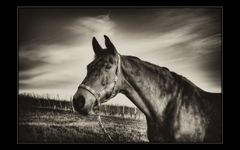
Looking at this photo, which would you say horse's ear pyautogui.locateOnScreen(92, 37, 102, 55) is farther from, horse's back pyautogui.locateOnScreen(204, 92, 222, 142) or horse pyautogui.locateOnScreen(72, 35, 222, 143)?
horse's back pyautogui.locateOnScreen(204, 92, 222, 142)

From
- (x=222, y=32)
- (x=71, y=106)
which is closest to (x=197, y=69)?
(x=222, y=32)

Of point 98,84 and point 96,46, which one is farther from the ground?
point 96,46

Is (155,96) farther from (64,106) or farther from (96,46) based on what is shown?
(64,106)

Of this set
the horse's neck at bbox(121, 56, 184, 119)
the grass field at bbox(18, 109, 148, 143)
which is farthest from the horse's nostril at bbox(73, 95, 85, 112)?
the horse's neck at bbox(121, 56, 184, 119)

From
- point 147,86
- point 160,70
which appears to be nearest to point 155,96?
point 147,86

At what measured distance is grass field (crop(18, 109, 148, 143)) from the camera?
3.30 meters

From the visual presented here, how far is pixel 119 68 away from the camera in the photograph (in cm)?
313

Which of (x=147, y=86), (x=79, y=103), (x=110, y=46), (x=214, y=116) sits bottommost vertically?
(x=214, y=116)

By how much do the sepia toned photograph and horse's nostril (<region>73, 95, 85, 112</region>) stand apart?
5 cm

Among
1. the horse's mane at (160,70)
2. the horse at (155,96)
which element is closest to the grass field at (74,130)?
the horse at (155,96)

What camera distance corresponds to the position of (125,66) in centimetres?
315

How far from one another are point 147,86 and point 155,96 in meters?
0.10

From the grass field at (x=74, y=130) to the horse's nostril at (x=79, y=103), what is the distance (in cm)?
18
